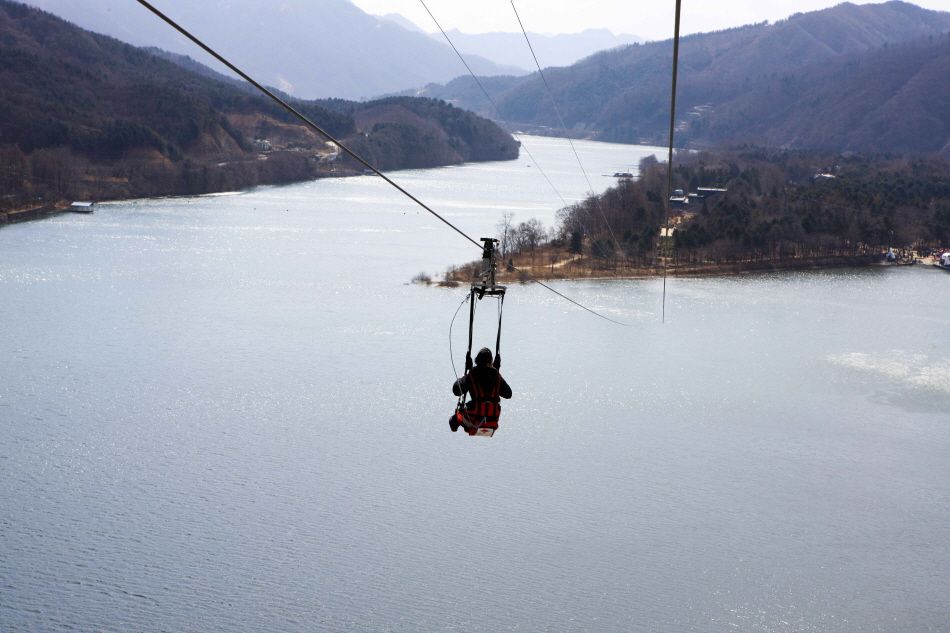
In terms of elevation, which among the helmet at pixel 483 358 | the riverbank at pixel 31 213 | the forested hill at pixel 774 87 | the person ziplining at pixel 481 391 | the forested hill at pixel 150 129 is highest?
the forested hill at pixel 774 87

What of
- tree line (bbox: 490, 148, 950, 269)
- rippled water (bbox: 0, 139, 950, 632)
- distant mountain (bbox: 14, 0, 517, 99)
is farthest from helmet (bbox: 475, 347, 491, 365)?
distant mountain (bbox: 14, 0, 517, 99)

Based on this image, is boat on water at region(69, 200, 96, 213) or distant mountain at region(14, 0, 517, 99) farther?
distant mountain at region(14, 0, 517, 99)

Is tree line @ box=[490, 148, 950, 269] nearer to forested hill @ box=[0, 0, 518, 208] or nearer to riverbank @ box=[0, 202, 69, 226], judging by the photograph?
riverbank @ box=[0, 202, 69, 226]

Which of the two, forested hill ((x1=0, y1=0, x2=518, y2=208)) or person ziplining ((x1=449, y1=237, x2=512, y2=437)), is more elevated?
forested hill ((x1=0, y1=0, x2=518, y2=208))

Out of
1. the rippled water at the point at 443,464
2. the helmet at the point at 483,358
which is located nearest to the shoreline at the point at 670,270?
the rippled water at the point at 443,464

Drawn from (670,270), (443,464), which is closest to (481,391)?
(443,464)

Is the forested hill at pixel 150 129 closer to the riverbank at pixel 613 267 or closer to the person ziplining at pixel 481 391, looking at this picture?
the riverbank at pixel 613 267
